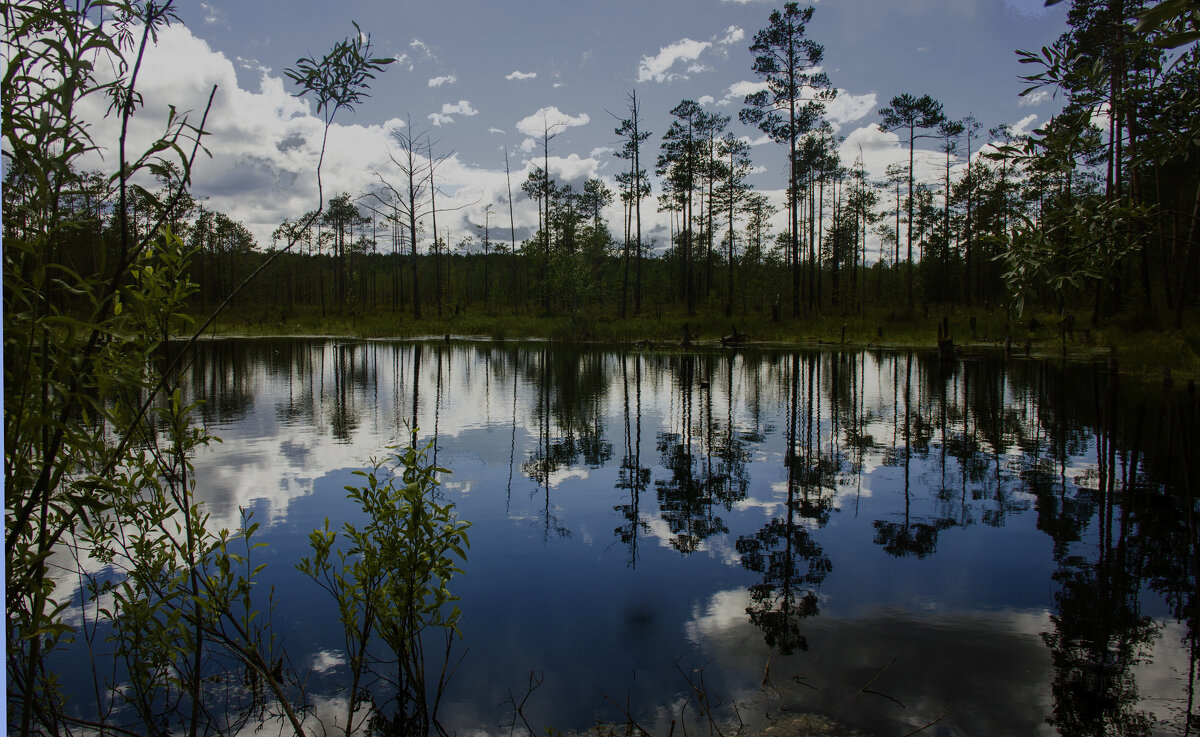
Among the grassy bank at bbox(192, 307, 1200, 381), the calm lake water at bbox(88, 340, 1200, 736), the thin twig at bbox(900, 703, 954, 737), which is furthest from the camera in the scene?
the grassy bank at bbox(192, 307, 1200, 381)

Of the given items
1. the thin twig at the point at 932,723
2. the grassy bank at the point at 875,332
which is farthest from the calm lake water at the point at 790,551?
the grassy bank at the point at 875,332

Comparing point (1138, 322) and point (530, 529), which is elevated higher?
point (1138, 322)

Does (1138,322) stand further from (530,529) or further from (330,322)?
(330,322)

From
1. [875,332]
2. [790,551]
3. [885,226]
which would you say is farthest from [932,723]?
[885,226]

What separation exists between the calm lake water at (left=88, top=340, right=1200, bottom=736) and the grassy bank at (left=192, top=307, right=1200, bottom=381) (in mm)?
7610

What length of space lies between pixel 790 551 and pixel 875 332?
104 ft

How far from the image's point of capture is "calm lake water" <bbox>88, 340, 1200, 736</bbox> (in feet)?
12.0

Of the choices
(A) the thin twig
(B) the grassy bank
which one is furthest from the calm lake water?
(B) the grassy bank

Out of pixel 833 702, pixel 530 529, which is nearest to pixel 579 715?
pixel 833 702

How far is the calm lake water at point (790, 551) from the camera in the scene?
3.64 metres

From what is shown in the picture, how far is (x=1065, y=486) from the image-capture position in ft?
25.9

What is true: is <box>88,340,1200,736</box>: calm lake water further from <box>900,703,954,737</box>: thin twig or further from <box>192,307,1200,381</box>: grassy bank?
<box>192,307,1200,381</box>: grassy bank

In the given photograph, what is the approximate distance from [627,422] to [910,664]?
8.55 metres

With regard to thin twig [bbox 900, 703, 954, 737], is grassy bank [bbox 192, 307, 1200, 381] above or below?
above
